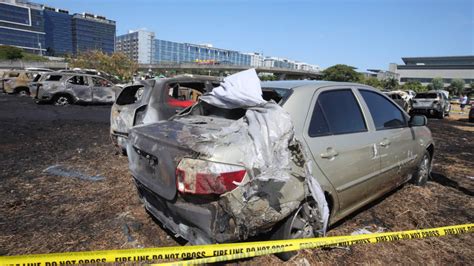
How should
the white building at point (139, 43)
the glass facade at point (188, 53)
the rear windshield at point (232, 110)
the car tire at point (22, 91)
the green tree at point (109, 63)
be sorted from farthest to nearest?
the glass facade at point (188, 53)
the white building at point (139, 43)
the green tree at point (109, 63)
the car tire at point (22, 91)
the rear windshield at point (232, 110)

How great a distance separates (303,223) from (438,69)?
136662 millimetres

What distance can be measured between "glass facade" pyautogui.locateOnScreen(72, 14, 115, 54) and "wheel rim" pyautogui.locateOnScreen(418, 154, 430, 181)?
155 m

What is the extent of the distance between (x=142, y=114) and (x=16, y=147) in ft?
10.9

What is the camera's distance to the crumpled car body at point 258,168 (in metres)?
2.25

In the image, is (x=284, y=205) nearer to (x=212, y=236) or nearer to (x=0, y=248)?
(x=212, y=236)

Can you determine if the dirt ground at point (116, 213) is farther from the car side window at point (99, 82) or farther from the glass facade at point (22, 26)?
the glass facade at point (22, 26)

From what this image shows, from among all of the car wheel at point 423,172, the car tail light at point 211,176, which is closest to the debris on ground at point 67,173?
the car tail light at point 211,176

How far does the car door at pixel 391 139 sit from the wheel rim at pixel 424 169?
54 cm

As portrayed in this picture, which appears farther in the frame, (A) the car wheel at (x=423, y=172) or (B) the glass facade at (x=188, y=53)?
(B) the glass facade at (x=188, y=53)

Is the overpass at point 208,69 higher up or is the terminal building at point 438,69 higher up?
the terminal building at point 438,69

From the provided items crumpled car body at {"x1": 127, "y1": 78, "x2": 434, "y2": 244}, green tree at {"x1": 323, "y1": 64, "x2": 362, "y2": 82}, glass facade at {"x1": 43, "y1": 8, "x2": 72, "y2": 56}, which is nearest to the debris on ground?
crumpled car body at {"x1": 127, "y1": 78, "x2": 434, "y2": 244}

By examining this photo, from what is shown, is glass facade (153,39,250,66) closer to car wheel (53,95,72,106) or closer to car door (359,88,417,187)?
car wheel (53,95,72,106)

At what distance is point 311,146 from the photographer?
9.29 feet

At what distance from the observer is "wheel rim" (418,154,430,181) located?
16.4 feet
